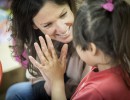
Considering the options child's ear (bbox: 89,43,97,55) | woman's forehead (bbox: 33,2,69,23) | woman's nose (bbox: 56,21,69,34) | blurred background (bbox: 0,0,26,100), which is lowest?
blurred background (bbox: 0,0,26,100)

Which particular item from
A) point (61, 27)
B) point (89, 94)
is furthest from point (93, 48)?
point (61, 27)

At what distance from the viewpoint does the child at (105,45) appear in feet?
2.63

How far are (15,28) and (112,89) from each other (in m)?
0.52

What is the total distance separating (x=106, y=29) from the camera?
0.80 metres

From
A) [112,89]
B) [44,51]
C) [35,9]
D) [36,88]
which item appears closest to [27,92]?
[36,88]

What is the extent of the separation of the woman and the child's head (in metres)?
0.20

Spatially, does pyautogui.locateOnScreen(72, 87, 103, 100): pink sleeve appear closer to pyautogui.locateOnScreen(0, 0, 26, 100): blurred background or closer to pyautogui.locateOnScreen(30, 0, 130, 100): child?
pyautogui.locateOnScreen(30, 0, 130, 100): child

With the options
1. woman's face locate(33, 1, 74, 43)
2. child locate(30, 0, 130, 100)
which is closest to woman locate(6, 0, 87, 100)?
woman's face locate(33, 1, 74, 43)

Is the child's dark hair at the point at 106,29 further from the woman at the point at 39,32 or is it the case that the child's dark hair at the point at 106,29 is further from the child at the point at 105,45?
the woman at the point at 39,32

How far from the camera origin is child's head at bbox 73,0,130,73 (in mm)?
798

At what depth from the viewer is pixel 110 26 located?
797 mm

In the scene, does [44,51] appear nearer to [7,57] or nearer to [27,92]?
[27,92]

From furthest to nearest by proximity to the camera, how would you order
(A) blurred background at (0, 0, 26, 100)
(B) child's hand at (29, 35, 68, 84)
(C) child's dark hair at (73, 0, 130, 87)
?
(A) blurred background at (0, 0, 26, 100), (B) child's hand at (29, 35, 68, 84), (C) child's dark hair at (73, 0, 130, 87)

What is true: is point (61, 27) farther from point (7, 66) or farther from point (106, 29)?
point (7, 66)
